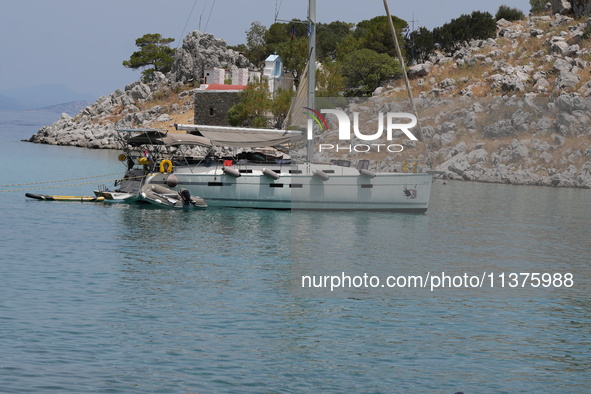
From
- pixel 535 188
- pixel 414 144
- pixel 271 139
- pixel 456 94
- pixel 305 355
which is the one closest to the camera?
pixel 305 355

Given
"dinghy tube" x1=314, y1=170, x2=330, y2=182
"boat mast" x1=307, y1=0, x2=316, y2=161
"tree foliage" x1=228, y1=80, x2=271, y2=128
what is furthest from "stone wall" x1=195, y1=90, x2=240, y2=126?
"dinghy tube" x1=314, y1=170, x2=330, y2=182

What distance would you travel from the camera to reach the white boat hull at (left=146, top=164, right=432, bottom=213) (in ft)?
137

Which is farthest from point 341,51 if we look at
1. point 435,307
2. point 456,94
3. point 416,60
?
point 435,307

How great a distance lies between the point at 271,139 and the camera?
43844 millimetres

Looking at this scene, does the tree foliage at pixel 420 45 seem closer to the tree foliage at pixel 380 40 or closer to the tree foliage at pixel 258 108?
the tree foliage at pixel 380 40

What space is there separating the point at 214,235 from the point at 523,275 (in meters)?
13.5

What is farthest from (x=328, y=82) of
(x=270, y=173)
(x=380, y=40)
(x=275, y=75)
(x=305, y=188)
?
(x=270, y=173)

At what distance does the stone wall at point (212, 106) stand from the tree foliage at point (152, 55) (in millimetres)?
50166

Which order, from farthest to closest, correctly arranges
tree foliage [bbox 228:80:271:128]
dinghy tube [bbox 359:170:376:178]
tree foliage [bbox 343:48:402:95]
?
tree foliage [bbox 343:48:402:95] → tree foliage [bbox 228:80:271:128] → dinghy tube [bbox 359:170:376:178]

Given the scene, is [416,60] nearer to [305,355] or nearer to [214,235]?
[214,235]

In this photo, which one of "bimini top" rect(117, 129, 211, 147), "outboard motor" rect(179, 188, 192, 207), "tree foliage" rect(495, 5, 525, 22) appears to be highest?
"tree foliage" rect(495, 5, 525, 22)

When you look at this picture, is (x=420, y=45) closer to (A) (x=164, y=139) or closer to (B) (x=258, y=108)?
(B) (x=258, y=108)

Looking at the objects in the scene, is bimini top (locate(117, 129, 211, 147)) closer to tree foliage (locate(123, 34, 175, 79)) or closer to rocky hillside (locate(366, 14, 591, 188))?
rocky hillside (locate(366, 14, 591, 188))

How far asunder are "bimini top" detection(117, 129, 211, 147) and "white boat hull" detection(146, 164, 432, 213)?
4.77ft
